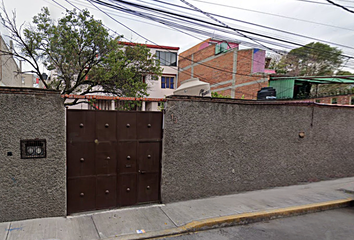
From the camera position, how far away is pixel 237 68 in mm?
18891

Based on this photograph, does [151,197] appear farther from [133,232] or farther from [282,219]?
[282,219]

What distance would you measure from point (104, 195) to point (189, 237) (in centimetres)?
190

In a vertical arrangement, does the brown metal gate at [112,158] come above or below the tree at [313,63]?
below

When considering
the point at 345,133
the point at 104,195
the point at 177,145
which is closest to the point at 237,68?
the point at 345,133

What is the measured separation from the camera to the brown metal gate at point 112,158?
13.9 ft

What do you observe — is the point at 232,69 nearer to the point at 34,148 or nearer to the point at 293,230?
the point at 293,230

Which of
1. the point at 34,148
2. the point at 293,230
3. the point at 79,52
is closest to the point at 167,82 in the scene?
the point at 79,52

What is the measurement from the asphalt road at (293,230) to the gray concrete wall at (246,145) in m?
1.24

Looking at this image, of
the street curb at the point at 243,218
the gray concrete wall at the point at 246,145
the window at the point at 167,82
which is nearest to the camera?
the street curb at the point at 243,218

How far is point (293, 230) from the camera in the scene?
4188 mm

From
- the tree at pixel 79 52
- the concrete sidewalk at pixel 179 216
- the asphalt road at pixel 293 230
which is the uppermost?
the tree at pixel 79 52

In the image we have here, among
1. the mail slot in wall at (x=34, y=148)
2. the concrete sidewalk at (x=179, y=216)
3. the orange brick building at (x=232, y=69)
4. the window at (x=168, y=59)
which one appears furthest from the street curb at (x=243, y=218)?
the window at (x=168, y=59)

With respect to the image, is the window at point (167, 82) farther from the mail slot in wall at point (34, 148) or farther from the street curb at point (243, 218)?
the mail slot in wall at point (34, 148)

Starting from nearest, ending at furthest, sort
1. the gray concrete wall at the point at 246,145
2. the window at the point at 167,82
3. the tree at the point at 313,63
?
the gray concrete wall at the point at 246,145
the tree at the point at 313,63
the window at the point at 167,82
